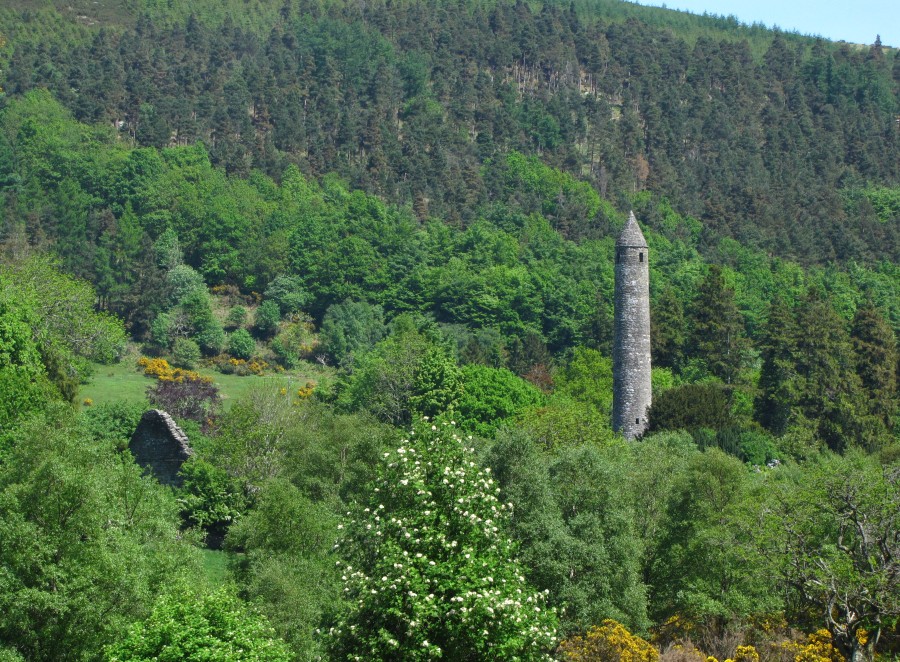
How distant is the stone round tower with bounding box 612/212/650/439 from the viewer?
6844 cm

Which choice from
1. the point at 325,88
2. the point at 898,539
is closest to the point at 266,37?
the point at 325,88

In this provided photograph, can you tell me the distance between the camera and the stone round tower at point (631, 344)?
68.4 m

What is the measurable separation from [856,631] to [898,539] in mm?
2733

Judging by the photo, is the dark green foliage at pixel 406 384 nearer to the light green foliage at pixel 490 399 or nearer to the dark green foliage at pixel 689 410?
the light green foliage at pixel 490 399

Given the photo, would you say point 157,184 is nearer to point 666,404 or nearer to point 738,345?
point 738,345

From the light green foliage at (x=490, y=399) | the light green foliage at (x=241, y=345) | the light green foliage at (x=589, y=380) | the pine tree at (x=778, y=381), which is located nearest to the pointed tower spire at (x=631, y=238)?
the light green foliage at (x=490, y=399)

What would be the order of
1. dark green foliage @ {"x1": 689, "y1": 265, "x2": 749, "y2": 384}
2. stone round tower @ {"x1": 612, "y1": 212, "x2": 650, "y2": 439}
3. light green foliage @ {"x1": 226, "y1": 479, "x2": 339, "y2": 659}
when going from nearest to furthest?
light green foliage @ {"x1": 226, "y1": 479, "x2": 339, "y2": 659}, stone round tower @ {"x1": 612, "y1": 212, "x2": 650, "y2": 439}, dark green foliage @ {"x1": 689, "y1": 265, "x2": 749, "y2": 384}

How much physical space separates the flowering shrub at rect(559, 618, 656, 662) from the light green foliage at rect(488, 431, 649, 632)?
2.12 metres

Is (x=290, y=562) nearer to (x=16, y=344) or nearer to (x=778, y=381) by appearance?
(x=16, y=344)

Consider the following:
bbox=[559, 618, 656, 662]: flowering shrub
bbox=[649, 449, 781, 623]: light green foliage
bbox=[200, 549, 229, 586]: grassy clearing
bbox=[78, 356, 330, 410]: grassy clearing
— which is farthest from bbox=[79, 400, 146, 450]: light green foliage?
bbox=[559, 618, 656, 662]: flowering shrub

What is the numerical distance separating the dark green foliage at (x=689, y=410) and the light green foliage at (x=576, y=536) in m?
28.1

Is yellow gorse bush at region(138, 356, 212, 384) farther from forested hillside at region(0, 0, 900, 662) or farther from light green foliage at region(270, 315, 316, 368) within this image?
light green foliage at region(270, 315, 316, 368)

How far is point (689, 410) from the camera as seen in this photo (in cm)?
6794

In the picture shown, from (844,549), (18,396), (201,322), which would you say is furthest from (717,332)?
(844,549)
